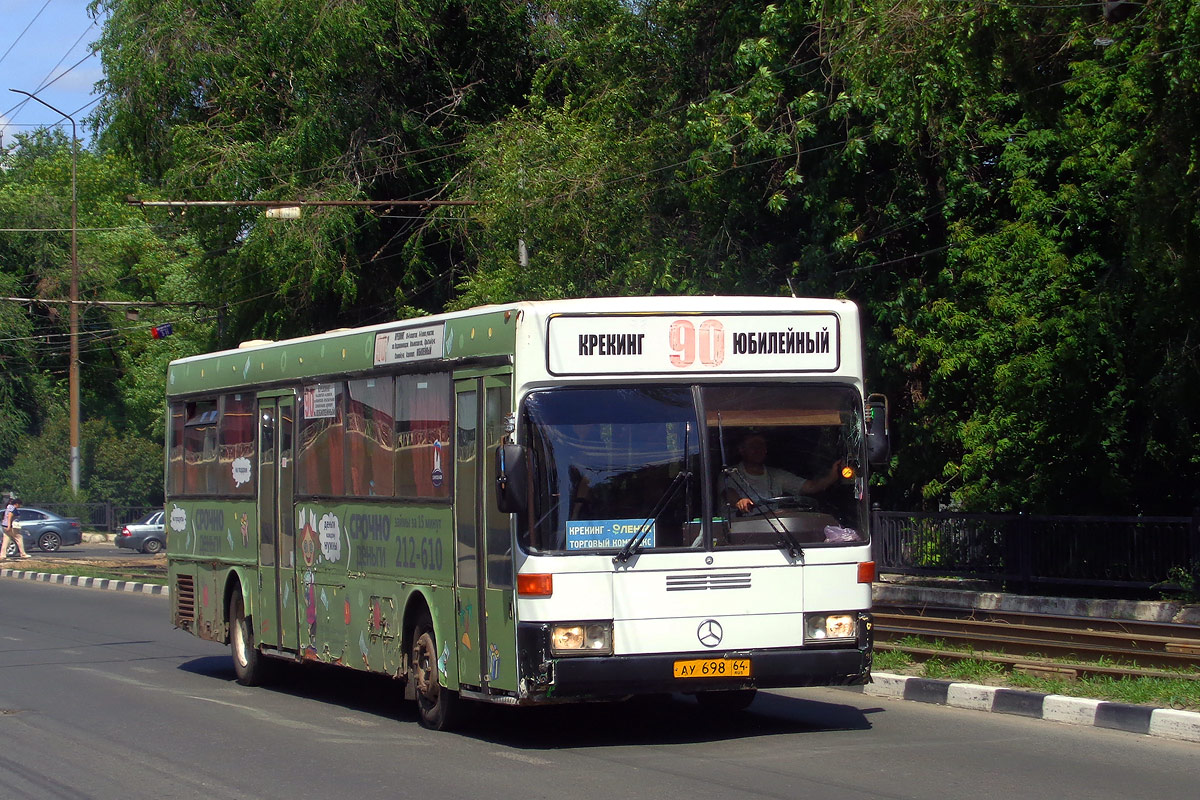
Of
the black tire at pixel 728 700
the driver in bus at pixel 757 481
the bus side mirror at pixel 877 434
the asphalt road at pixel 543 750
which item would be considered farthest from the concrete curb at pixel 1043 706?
the driver in bus at pixel 757 481

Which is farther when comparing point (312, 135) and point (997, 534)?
point (312, 135)

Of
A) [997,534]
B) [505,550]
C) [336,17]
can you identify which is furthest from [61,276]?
[505,550]

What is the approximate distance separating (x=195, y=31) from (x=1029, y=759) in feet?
86.0

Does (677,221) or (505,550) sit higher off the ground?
(677,221)

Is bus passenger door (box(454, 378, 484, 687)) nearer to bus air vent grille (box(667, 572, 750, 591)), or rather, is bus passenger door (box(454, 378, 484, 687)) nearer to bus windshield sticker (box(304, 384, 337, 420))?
bus air vent grille (box(667, 572, 750, 591))

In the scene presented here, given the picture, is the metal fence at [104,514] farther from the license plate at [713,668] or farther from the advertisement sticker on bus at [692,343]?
the license plate at [713,668]

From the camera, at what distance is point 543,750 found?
9164 mm

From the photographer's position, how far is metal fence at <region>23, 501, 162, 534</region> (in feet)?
172

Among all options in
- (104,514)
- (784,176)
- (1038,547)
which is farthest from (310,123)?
(104,514)

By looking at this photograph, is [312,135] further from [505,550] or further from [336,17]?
[505,550]

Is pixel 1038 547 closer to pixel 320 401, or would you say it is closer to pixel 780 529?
pixel 320 401

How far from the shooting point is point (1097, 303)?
18969 mm

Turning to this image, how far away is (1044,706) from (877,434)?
2.41m

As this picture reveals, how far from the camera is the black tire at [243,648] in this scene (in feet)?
44.0
